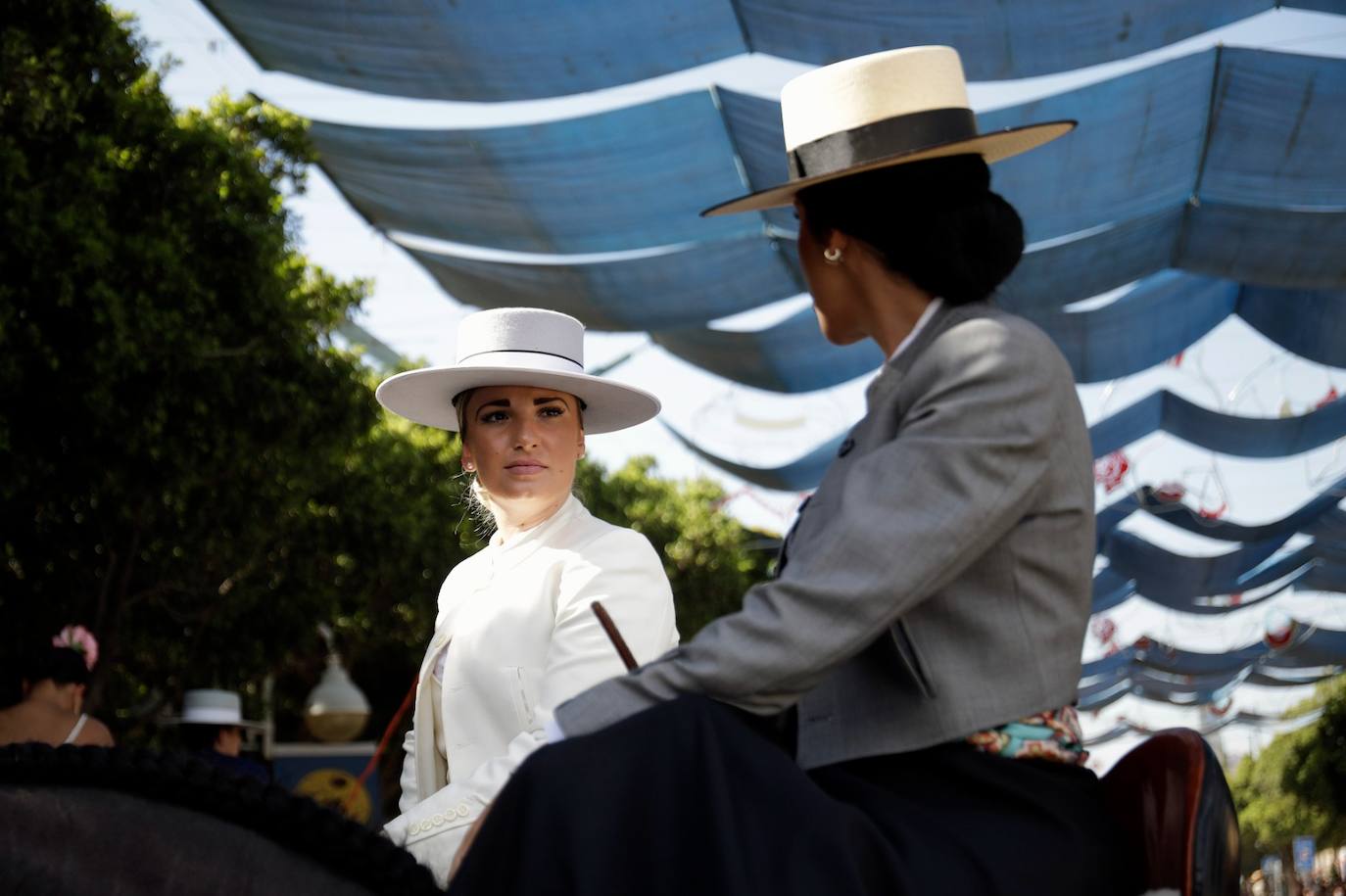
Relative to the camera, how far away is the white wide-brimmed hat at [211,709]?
779 cm

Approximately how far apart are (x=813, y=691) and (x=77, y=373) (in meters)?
7.59

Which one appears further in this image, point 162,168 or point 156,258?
point 162,168

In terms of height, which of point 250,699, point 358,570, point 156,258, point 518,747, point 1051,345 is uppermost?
point 156,258

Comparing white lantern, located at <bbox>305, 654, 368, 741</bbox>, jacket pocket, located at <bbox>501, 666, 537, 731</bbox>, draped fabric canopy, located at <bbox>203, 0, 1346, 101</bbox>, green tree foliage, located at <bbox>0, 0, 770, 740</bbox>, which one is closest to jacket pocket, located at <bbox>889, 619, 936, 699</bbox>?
jacket pocket, located at <bbox>501, 666, 537, 731</bbox>

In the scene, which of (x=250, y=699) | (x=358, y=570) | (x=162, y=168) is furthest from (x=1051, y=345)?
(x=250, y=699)

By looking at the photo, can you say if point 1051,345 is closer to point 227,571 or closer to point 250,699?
point 227,571

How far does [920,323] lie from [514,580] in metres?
1.20

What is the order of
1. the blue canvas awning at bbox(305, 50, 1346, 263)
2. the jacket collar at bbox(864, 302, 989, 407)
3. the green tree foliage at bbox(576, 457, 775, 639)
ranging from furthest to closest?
the green tree foliage at bbox(576, 457, 775, 639) < the blue canvas awning at bbox(305, 50, 1346, 263) < the jacket collar at bbox(864, 302, 989, 407)

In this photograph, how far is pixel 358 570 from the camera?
1413cm

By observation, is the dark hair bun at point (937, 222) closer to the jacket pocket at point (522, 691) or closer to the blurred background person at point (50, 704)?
the jacket pocket at point (522, 691)

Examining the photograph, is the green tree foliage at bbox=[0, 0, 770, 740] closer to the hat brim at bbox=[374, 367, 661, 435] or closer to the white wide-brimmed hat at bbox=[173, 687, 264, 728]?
the white wide-brimmed hat at bbox=[173, 687, 264, 728]

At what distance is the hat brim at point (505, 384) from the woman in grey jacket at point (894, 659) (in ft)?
3.94

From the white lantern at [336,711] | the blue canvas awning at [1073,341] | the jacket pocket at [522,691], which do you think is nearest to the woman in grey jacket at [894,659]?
the jacket pocket at [522,691]

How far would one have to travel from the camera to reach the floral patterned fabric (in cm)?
200
